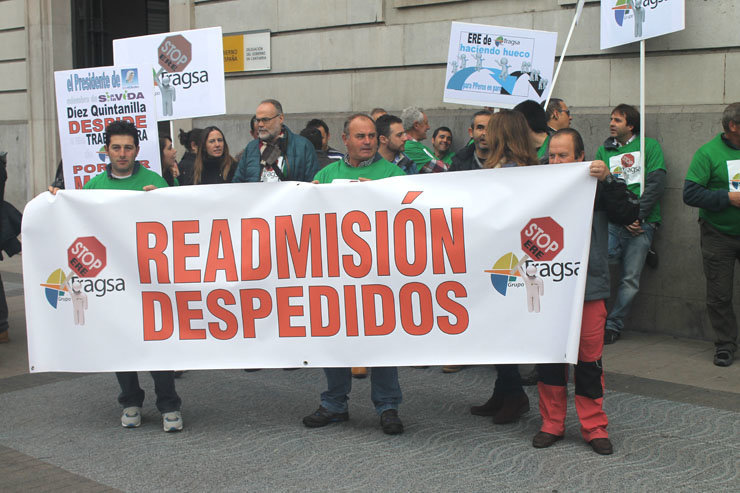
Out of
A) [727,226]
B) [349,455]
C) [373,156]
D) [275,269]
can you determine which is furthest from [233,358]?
[727,226]

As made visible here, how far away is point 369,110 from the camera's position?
1073 centimetres

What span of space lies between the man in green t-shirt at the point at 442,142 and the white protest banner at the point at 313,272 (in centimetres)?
411

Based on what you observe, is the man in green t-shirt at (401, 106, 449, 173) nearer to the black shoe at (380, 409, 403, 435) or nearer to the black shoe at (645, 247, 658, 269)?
the black shoe at (645, 247, 658, 269)

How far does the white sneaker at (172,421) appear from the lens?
5547 mm

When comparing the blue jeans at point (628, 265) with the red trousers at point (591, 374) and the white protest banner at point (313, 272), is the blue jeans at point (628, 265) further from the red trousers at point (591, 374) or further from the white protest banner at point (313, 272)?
the white protest banner at point (313, 272)

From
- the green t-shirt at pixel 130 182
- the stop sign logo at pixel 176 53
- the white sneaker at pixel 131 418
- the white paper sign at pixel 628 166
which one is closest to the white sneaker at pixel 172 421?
the white sneaker at pixel 131 418

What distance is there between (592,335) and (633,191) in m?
3.30

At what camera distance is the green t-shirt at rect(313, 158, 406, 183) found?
5609mm

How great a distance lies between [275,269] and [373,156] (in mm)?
942

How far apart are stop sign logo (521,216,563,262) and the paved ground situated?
1.08m

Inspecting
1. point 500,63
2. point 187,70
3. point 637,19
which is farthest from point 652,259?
point 187,70

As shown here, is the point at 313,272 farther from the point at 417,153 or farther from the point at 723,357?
the point at 723,357

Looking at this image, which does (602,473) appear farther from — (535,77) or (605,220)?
(535,77)

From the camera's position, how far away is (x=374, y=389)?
5.57m
